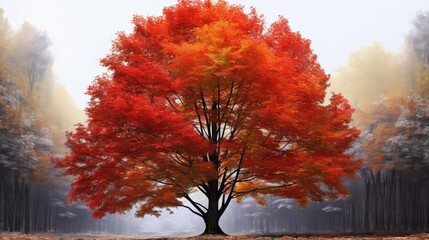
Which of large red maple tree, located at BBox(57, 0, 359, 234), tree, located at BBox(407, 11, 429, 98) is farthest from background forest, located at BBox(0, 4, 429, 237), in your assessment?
large red maple tree, located at BBox(57, 0, 359, 234)

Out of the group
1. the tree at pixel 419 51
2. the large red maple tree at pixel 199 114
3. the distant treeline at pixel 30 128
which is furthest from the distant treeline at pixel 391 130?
the distant treeline at pixel 30 128

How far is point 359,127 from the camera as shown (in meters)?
48.0

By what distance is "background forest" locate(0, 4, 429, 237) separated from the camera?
134 feet

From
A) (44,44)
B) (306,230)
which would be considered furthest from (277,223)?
(44,44)

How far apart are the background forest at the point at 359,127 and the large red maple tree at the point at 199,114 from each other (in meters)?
21.5

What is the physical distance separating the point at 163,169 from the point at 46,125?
41.1m

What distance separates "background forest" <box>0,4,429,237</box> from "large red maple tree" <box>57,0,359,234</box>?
21462 mm

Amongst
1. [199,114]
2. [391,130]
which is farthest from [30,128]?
[391,130]

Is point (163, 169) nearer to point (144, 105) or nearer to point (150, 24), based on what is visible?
point (144, 105)

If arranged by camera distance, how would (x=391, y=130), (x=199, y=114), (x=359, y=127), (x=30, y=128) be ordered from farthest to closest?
(x=30, y=128)
(x=359, y=127)
(x=391, y=130)
(x=199, y=114)

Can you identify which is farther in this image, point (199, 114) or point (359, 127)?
point (359, 127)

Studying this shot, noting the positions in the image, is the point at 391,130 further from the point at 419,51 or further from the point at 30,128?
the point at 30,128

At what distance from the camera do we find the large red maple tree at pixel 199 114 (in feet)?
57.2

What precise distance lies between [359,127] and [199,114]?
31075 millimetres
